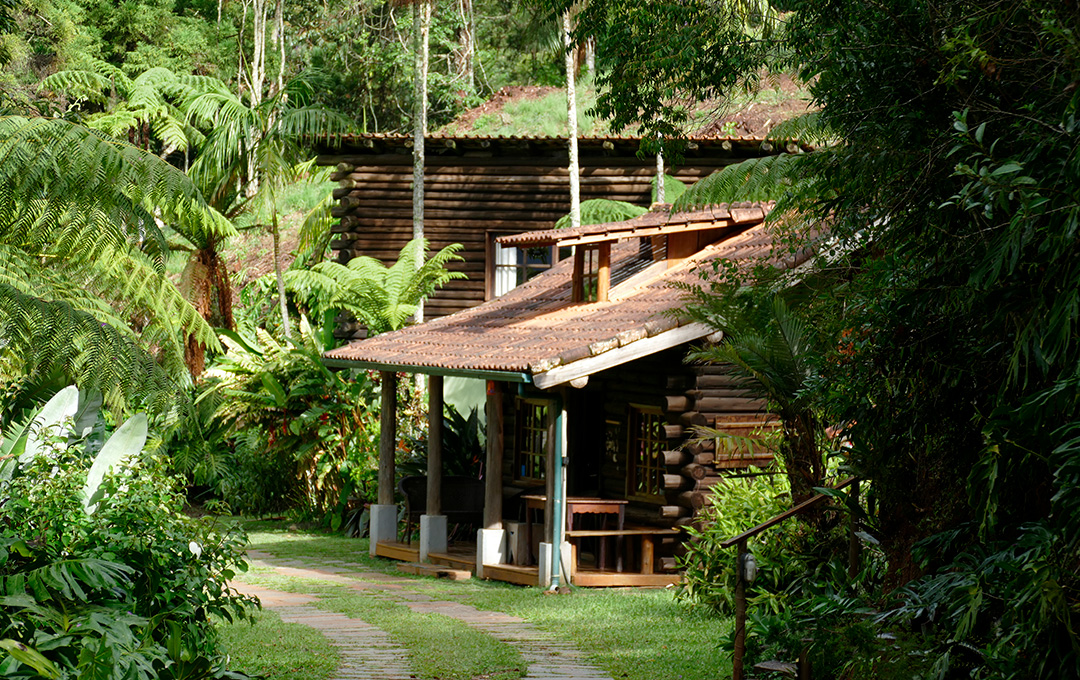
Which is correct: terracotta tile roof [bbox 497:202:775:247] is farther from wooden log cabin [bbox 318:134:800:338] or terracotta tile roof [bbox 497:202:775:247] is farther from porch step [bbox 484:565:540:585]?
wooden log cabin [bbox 318:134:800:338]

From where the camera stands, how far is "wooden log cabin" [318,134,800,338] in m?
22.2

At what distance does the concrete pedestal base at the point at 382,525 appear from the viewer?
1631 centimetres

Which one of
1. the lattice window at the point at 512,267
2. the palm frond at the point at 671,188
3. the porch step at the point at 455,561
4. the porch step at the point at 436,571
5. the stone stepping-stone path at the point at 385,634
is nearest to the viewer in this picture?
the stone stepping-stone path at the point at 385,634

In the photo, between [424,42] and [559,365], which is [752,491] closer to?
[559,365]

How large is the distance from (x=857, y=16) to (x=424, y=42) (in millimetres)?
17306

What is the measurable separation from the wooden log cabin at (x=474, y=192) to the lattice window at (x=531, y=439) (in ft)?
19.4

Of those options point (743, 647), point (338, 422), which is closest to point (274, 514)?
point (338, 422)

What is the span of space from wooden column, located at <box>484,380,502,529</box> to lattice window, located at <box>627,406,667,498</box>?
173 centimetres

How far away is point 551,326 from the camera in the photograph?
14711 millimetres

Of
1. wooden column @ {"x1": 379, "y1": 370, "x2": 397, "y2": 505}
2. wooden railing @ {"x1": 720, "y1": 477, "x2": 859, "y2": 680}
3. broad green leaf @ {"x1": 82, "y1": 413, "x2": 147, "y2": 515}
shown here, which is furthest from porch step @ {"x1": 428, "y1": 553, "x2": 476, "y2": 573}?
broad green leaf @ {"x1": 82, "y1": 413, "x2": 147, "y2": 515}

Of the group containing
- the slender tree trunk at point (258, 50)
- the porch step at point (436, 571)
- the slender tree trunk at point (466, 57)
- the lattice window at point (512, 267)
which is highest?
the slender tree trunk at point (466, 57)

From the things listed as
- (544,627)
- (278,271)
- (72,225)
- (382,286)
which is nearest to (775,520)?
(544,627)

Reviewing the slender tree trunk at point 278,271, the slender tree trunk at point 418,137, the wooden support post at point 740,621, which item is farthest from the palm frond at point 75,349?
the slender tree trunk at point 278,271

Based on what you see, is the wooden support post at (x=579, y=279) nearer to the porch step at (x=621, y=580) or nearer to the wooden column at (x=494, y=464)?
the wooden column at (x=494, y=464)
